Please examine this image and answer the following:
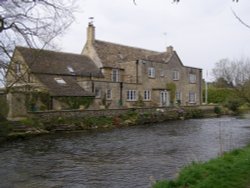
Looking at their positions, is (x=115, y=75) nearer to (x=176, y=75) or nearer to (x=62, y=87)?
(x=176, y=75)

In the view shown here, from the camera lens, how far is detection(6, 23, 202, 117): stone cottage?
3456 centimetres

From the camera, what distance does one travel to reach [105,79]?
45156 mm

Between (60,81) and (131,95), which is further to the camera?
(131,95)

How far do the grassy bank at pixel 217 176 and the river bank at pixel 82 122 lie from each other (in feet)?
54.8

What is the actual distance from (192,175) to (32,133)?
19.2 metres

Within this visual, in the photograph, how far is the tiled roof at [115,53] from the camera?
4688 centimetres

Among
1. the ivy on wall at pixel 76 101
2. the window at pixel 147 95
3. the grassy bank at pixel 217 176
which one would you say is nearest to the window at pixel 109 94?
the ivy on wall at pixel 76 101

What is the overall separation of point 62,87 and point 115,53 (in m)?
14.8

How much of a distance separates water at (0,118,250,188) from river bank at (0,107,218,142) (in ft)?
7.51

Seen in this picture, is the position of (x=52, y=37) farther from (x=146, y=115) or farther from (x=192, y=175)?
(x=146, y=115)

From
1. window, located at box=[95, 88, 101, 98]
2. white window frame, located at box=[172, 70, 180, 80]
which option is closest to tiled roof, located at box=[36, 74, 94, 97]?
window, located at box=[95, 88, 101, 98]

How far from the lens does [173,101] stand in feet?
165

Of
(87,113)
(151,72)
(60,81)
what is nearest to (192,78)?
(151,72)

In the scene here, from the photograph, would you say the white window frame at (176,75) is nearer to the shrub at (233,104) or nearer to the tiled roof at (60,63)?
the shrub at (233,104)
